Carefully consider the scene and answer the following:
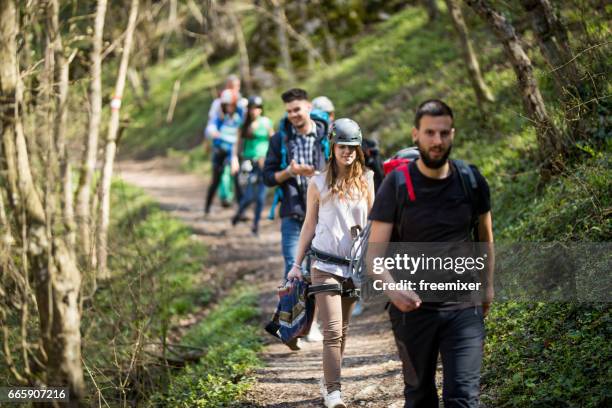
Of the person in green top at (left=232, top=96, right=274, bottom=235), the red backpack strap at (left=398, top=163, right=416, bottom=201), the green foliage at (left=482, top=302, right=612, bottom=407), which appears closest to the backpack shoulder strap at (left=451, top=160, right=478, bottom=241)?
the red backpack strap at (left=398, top=163, right=416, bottom=201)

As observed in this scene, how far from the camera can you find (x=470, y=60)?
476 inches

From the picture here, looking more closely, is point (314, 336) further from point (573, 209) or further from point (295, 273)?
point (573, 209)

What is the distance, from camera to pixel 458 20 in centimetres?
1209

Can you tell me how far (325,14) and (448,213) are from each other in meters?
21.8

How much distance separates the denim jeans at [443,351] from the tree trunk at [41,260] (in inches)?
78.6

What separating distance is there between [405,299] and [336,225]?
1487 mm

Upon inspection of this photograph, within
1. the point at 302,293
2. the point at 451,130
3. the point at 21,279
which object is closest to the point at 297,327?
the point at 302,293

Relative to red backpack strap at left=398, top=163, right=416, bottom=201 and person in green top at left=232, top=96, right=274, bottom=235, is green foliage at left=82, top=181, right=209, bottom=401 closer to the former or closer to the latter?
person in green top at left=232, top=96, right=274, bottom=235

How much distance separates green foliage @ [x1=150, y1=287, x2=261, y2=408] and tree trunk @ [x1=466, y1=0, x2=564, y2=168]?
3.58m

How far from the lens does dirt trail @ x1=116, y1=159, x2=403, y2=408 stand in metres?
6.37

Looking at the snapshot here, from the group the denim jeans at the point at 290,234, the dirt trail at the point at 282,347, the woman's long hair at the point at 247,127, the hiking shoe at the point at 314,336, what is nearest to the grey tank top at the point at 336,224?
the dirt trail at the point at 282,347

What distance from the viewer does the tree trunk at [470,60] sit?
12.1 meters

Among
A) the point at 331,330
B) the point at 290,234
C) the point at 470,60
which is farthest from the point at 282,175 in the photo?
the point at 470,60

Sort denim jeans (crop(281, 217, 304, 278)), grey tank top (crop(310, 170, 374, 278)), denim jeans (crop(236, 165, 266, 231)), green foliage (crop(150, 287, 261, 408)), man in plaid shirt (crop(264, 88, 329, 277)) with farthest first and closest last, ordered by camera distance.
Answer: denim jeans (crop(236, 165, 266, 231)) → denim jeans (crop(281, 217, 304, 278)) → man in plaid shirt (crop(264, 88, 329, 277)) → green foliage (crop(150, 287, 261, 408)) → grey tank top (crop(310, 170, 374, 278))
